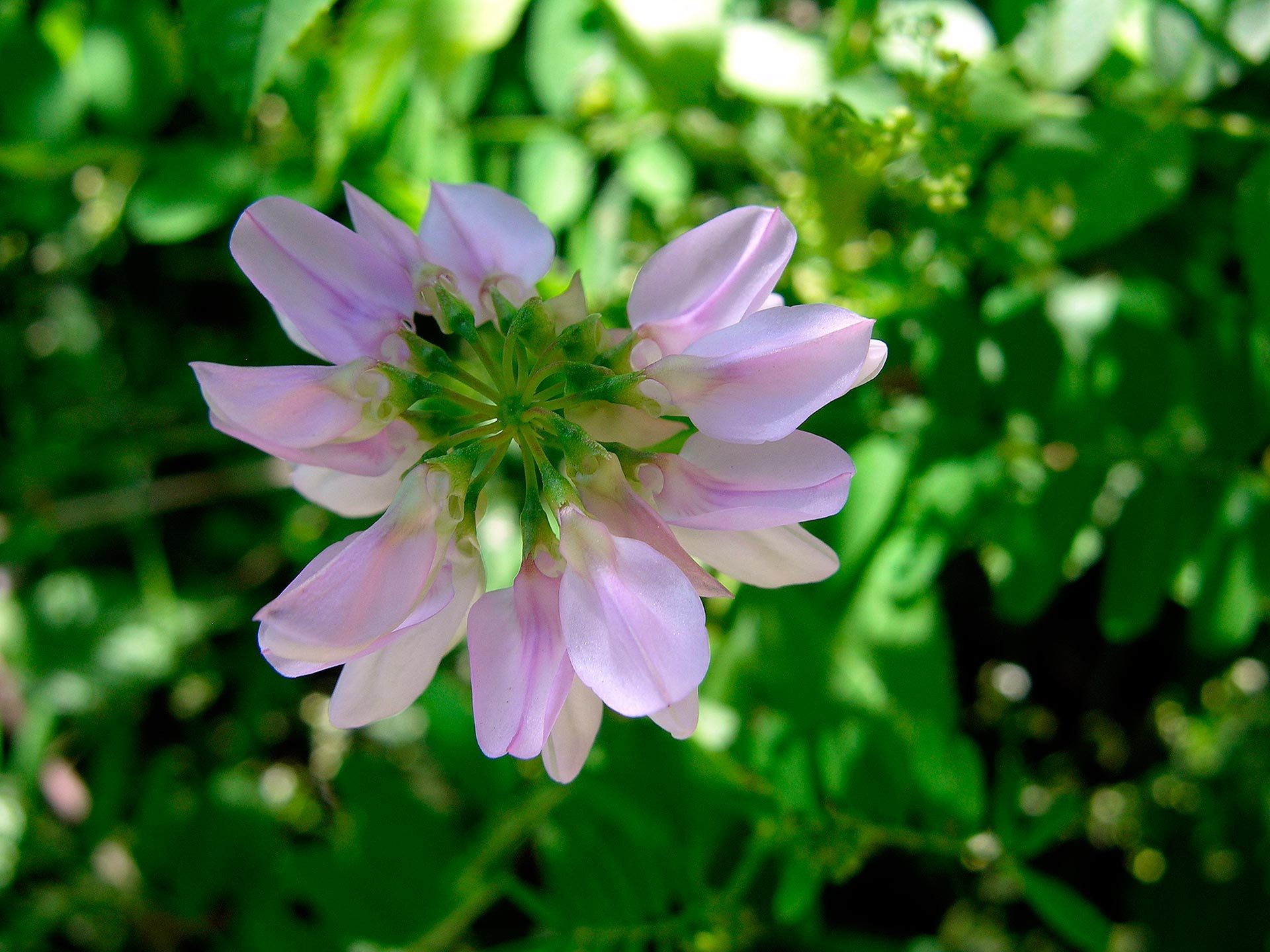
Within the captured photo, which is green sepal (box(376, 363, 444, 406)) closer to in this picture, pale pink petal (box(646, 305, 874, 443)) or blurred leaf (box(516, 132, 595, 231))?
pale pink petal (box(646, 305, 874, 443))

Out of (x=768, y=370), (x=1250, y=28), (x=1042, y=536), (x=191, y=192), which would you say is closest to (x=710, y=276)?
(x=768, y=370)

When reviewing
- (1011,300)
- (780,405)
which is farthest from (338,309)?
(1011,300)

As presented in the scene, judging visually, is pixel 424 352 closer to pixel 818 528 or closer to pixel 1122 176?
pixel 818 528

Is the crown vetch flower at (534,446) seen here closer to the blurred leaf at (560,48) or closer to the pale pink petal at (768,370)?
the pale pink petal at (768,370)

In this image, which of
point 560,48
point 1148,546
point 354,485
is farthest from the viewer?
point 560,48

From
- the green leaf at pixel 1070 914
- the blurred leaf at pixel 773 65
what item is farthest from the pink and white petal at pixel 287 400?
the green leaf at pixel 1070 914

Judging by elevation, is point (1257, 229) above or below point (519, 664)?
above

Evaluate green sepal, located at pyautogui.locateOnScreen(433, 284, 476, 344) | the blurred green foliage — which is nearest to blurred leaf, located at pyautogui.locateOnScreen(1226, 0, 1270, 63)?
the blurred green foliage
